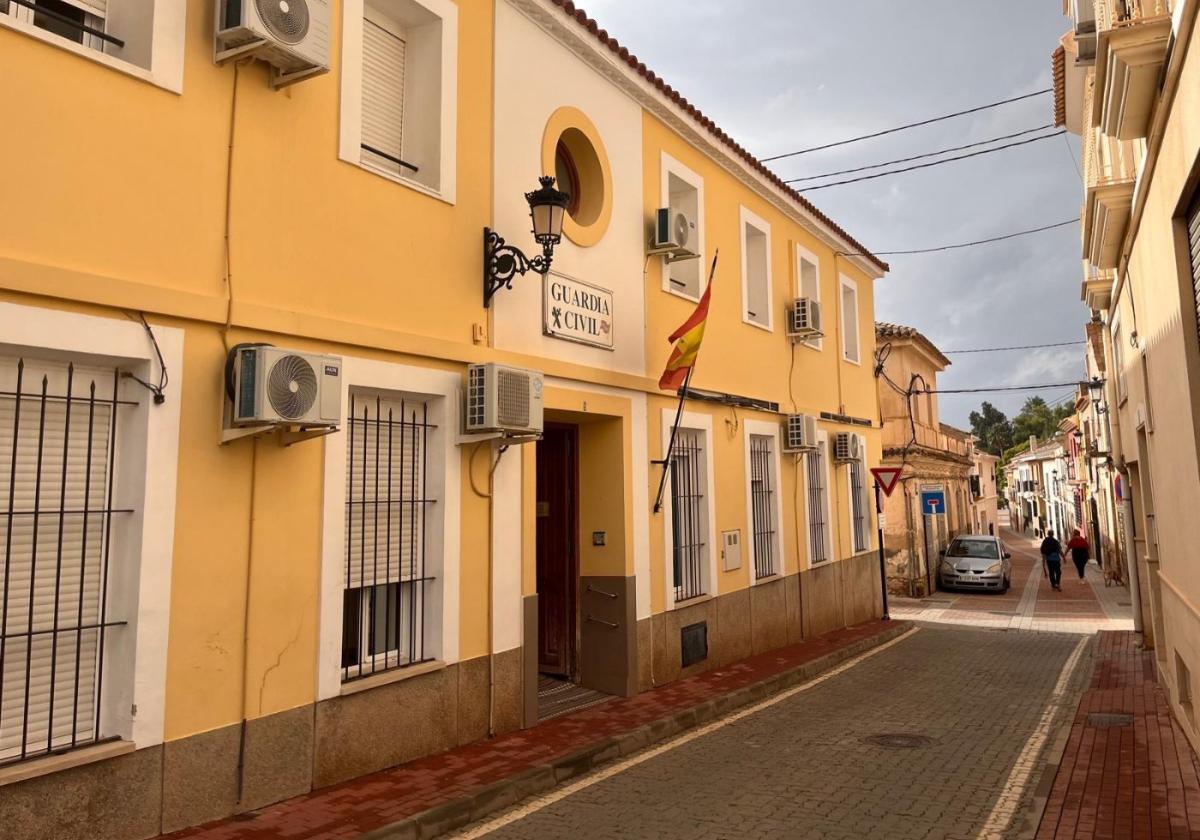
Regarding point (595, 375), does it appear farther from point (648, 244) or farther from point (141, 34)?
point (141, 34)

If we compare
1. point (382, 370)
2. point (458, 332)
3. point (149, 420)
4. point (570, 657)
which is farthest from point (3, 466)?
point (570, 657)

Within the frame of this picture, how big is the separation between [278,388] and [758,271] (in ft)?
30.1

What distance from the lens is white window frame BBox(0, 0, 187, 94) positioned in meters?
4.70

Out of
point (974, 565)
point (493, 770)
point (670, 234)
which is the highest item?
point (670, 234)

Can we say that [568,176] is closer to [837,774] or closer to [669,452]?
[669,452]

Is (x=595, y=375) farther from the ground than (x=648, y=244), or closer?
closer

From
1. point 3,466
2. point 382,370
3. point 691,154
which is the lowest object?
point 3,466

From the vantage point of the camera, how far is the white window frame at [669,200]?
10180mm

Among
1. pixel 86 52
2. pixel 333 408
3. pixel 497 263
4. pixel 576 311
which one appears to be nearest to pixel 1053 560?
pixel 576 311

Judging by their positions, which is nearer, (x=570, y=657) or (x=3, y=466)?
(x=3, y=466)

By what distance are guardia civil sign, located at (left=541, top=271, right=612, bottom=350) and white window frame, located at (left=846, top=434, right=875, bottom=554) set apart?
8.01m

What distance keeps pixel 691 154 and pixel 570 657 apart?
650cm

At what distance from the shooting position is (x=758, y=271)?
12.9 metres

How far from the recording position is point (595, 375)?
8.59m
